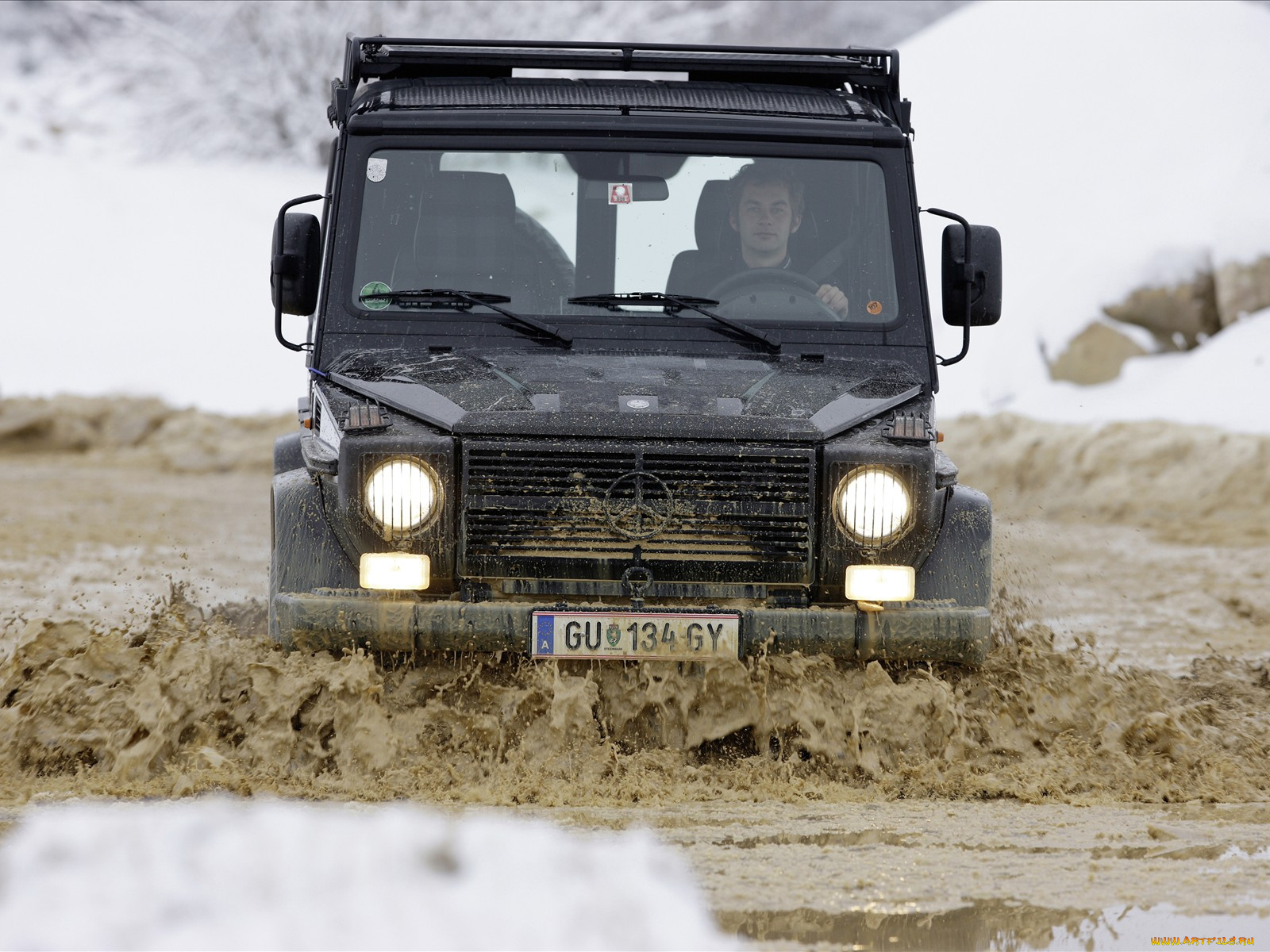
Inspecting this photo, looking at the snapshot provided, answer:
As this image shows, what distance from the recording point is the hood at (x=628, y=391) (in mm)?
4504

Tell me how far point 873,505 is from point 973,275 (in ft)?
4.44

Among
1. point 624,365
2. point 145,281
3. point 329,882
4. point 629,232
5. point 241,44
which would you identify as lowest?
point 329,882

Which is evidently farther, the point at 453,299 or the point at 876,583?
the point at 453,299

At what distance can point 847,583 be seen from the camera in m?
4.55

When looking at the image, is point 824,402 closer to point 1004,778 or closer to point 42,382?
point 1004,778

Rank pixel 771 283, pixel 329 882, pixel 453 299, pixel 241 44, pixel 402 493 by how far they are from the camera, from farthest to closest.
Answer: pixel 241 44, pixel 771 283, pixel 453 299, pixel 402 493, pixel 329 882

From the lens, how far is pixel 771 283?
5.38 metres

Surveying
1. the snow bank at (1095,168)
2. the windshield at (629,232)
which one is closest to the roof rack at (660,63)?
the windshield at (629,232)

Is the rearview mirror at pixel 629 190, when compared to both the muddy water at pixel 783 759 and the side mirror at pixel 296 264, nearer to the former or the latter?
the side mirror at pixel 296 264

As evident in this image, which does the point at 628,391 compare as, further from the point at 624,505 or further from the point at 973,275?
the point at 973,275

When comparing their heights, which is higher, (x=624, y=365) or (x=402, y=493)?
(x=624, y=365)

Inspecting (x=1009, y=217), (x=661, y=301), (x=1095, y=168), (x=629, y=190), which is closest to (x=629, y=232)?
(x=629, y=190)

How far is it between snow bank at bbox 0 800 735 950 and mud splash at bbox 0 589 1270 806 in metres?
0.40

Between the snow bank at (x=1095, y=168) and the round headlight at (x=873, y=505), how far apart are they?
30.1 feet
